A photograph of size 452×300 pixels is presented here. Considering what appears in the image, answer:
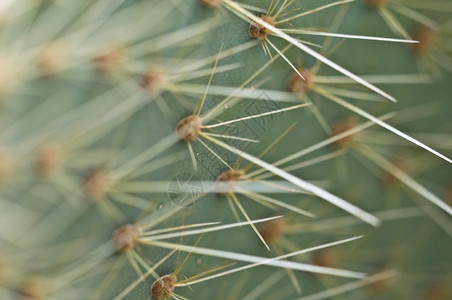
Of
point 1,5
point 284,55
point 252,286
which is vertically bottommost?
point 252,286

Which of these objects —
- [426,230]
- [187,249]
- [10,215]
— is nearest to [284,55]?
[187,249]

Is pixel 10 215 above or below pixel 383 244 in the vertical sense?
above

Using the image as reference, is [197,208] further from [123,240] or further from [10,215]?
[10,215]

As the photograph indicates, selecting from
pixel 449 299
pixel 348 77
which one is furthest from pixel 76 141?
pixel 449 299

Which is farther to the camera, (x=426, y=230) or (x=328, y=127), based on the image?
(x=426, y=230)

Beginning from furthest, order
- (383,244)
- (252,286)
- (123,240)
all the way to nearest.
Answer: (383,244) < (252,286) < (123,240)

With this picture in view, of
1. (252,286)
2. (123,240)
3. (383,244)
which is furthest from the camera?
(383,244)
